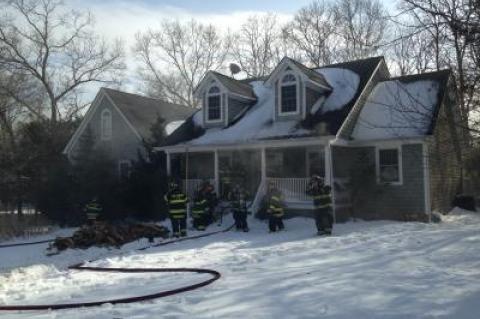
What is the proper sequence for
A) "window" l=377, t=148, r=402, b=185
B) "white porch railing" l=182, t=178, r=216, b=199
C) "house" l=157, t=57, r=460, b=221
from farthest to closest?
1. "white porch railing" l=182, t=178, r=216, b=199
2. "window" l=377, t=148, r=402, b=185
3. "house" l=157, t=57, r=460, b=221

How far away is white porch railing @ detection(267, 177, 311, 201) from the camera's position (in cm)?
1969

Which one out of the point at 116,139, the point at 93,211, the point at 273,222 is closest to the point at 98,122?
the point at 116,139

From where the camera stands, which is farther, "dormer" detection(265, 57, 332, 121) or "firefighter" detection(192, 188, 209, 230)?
"dormer" detection(265, 57, 332, 121)

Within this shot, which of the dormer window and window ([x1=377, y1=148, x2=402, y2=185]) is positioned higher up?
the dormer window

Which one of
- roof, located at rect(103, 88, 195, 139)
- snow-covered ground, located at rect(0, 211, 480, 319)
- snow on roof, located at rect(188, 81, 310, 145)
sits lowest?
snow-covered ground, located at rect(0, 211, 480, 319)

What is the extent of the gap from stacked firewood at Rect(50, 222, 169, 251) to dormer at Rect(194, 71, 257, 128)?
857cm

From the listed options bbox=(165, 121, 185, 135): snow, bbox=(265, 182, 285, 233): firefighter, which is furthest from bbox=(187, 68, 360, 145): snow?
bbox=(165, 121, 185, 135): snow

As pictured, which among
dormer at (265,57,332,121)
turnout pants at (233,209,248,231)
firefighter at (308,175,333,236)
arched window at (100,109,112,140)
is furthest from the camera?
arched window at (100,109,112,140)

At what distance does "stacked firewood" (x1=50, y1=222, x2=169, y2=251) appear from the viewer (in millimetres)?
14602

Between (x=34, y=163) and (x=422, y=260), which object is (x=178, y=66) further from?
(x=422, y=260)

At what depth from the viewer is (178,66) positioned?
185 ft

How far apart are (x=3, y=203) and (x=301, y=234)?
55.4ft

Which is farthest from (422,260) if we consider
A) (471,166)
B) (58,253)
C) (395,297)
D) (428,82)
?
(471,166)

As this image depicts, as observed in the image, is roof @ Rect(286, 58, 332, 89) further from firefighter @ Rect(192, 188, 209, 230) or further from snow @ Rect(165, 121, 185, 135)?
snow @ Rect(165, 121, 185, 135)
